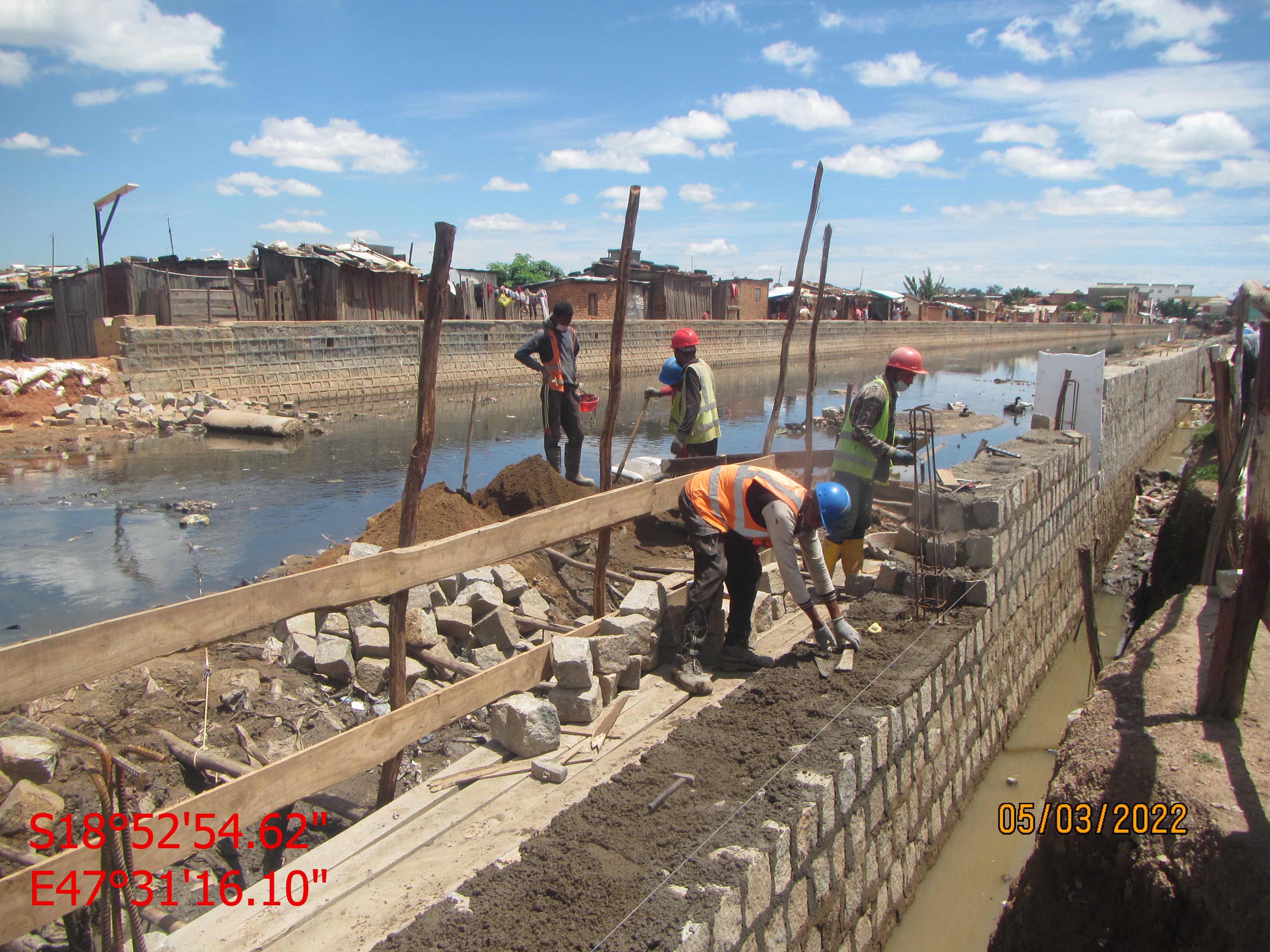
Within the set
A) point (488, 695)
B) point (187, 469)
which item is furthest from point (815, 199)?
point (187, 469)

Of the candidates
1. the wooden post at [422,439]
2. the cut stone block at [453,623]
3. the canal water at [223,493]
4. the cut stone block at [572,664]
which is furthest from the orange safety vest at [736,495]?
the canal water at [223,493]

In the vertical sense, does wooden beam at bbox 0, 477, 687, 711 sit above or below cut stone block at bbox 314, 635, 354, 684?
above

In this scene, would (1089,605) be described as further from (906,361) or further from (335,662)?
(335,662)

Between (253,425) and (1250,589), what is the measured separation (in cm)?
1410

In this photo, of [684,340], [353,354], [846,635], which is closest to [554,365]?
[684,340]

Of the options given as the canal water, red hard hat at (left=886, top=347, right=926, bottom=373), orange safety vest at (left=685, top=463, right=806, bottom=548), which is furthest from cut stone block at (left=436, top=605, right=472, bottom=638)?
Answer: red hard hat at (left=886, top=347, right=926, bottom=373)

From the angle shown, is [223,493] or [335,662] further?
[223,493]

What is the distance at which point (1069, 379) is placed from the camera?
865cm

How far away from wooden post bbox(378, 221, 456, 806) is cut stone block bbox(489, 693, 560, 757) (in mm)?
481

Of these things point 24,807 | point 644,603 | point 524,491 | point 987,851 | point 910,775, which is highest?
point 524,491

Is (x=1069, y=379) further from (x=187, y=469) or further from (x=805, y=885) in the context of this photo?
(x=187, y=469)

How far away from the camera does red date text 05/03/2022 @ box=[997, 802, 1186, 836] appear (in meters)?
3.05

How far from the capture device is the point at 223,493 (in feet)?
32.2

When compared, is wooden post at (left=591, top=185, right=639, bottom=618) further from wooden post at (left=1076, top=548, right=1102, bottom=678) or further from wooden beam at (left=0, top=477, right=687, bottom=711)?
wooden post at (left=1076, top=548, right=1102, bottom=678)
